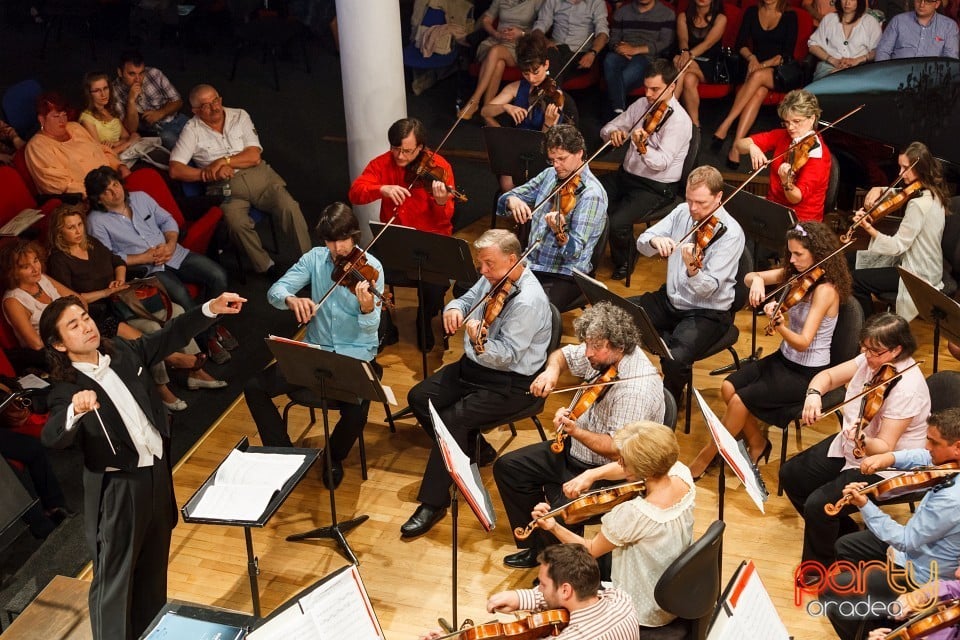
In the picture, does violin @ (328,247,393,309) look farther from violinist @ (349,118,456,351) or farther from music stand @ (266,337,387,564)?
violinist @ (349,118,456,351)

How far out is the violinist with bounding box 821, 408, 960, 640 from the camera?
3389 mm

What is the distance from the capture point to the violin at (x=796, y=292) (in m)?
4.39

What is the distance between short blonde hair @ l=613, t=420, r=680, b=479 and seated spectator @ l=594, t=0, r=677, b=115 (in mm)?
4717

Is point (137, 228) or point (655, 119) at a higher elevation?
point (655, 119)

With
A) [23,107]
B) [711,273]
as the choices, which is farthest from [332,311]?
[23,107]

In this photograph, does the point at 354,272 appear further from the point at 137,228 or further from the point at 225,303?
the point at 137,228

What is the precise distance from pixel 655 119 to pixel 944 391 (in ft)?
8.34

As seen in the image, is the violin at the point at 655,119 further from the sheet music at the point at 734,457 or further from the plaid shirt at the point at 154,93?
the plaid shirt at the point at 154,93

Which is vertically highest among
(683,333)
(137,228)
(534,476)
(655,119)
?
(655,119)

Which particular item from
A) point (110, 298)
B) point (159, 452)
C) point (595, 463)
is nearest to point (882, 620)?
point (595, 463)

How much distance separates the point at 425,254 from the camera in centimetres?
494

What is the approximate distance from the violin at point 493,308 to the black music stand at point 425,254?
15.5 inches

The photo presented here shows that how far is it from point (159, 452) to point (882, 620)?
2.57 m

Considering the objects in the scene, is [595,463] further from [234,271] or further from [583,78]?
[583,78]
